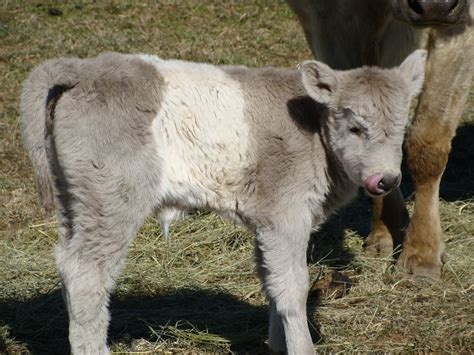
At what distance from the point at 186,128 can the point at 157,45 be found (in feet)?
21.6

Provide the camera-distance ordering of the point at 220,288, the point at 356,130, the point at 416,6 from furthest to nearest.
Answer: the point at 220,288, the point at 416,6, the point at 356,130

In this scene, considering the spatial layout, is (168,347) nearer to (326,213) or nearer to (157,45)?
(326,213)

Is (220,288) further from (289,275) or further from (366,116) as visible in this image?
(366,116)

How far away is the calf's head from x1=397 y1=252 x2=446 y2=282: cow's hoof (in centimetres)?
185

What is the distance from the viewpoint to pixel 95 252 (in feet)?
14.9

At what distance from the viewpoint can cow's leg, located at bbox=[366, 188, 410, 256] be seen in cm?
684

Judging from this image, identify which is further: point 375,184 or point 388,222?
point 388,222

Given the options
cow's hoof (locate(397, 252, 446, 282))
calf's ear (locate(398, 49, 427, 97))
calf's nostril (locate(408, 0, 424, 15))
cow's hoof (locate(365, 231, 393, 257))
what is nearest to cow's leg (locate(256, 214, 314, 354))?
calf's ear (locate(398, 49, 427, 97))

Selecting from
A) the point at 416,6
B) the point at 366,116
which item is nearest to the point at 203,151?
the point at 366,116

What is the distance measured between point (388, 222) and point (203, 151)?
2649mm

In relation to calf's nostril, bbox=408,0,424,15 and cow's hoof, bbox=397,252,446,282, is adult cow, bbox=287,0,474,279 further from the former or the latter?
calf's nostril, bbox=408,0,424,15

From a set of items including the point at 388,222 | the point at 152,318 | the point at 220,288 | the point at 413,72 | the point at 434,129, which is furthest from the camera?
the point at 388,222

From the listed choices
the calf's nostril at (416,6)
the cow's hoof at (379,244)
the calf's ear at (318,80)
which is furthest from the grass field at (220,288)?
the calf's nostril at (416,6)

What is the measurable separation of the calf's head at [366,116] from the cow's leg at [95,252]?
2.99 feet
